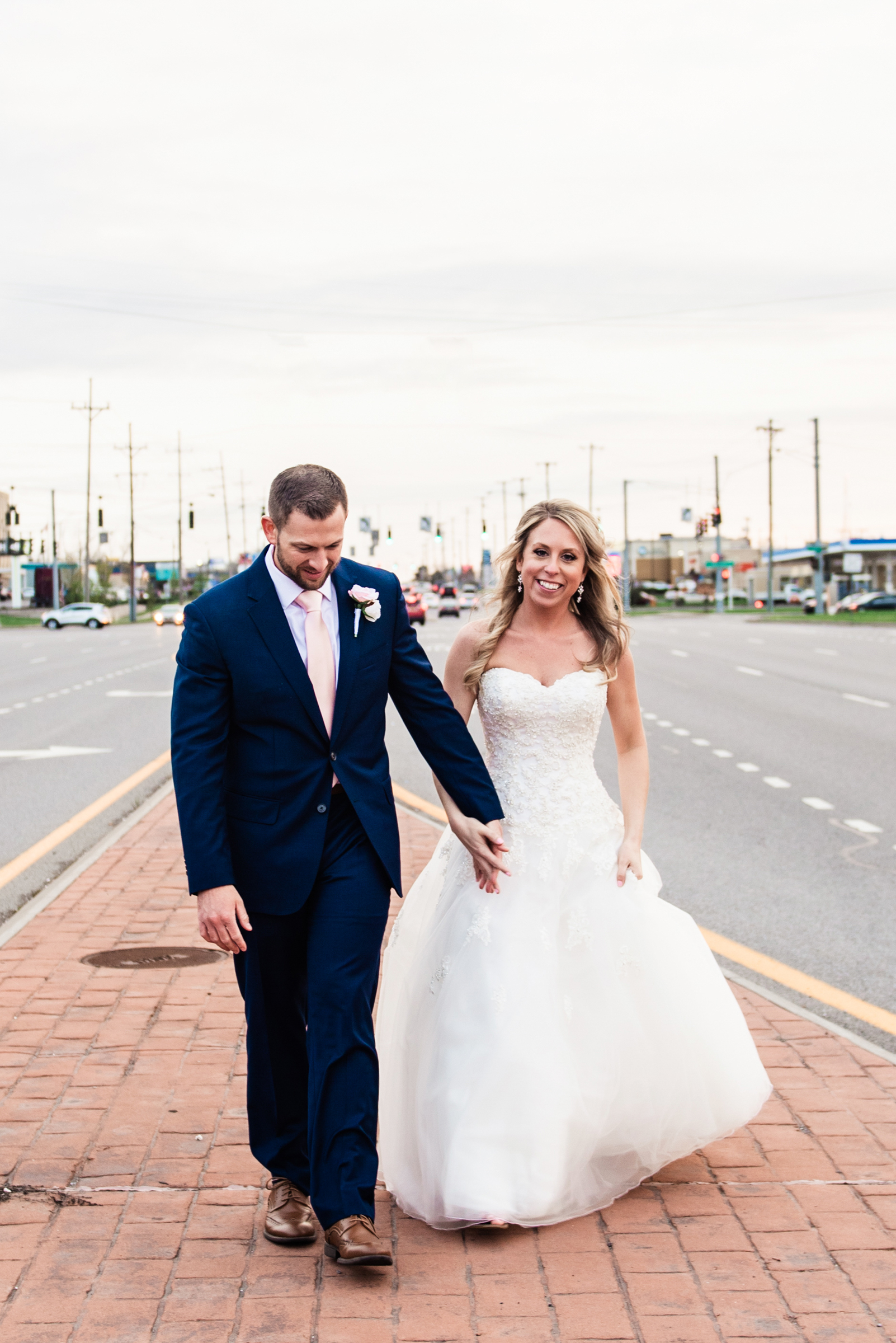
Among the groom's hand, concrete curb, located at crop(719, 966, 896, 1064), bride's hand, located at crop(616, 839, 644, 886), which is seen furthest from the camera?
concrete curb, located at crop(719, 966, 896, 1064)

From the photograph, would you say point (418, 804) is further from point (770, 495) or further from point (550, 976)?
point (770, 495)

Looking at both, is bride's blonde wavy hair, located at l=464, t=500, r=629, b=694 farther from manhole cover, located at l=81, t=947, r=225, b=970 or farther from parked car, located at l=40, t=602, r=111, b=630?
parked car, located at l=40, t=602, r=111, b=630

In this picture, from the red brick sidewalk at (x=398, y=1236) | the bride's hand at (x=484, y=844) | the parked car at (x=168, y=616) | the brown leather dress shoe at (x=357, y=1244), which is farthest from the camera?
the parked car at (x=168, y=616)

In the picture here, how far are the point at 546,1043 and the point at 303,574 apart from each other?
135cm

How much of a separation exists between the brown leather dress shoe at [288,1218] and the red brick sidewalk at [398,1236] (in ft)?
0.12

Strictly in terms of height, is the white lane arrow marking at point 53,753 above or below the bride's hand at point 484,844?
below

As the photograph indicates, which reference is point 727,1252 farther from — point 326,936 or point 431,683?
point 431,683

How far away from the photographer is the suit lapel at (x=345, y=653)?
352cm

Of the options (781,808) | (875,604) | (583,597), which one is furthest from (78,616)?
(583,597)

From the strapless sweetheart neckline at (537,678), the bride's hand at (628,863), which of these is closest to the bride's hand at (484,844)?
the bride's hand at (628,863)

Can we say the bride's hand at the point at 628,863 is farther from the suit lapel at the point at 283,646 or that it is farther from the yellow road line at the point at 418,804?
the yellow road line at the point at 418,804

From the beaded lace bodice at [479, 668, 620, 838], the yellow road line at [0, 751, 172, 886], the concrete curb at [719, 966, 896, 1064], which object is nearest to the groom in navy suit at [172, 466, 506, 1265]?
the beaded lace bodice at [479, 668, 620, 838]

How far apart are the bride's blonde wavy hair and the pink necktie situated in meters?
0.77

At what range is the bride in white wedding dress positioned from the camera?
11.9ft
